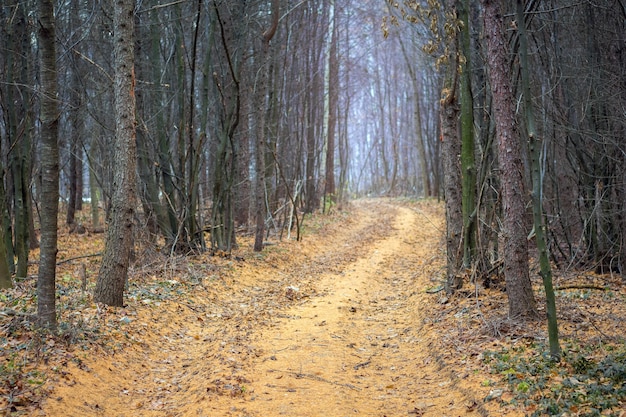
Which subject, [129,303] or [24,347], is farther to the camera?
[129,303]

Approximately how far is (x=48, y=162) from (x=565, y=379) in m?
5.93

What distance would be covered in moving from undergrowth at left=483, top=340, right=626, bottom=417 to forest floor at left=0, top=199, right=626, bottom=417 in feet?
0.06

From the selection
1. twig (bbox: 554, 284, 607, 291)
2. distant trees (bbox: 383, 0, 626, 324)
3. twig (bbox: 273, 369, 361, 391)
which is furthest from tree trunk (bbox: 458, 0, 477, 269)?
twig (bbox: 273, 369, 361, 391)

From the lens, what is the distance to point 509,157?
6.89 m

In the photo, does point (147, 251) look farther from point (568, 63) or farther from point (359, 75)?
point (359, 75)

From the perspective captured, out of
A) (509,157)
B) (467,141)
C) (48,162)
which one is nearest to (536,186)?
(509,157)

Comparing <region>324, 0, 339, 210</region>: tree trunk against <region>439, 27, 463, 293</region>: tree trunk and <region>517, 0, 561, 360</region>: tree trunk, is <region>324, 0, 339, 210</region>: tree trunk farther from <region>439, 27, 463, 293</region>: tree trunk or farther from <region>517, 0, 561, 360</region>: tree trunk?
<region>517, 0, 561, 360</region>: tree trunk

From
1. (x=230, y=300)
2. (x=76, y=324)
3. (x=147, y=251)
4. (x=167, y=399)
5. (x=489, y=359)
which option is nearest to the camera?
(x=167, y=399)

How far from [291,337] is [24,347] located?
334cm

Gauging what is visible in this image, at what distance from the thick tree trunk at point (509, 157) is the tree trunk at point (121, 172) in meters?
5.21

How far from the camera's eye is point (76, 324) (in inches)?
267

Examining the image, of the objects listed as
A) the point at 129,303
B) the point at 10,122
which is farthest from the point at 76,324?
the point at 10,122

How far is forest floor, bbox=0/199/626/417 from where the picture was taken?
5.14 m

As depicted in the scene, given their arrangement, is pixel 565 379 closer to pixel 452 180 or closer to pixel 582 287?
pixel 582 287
